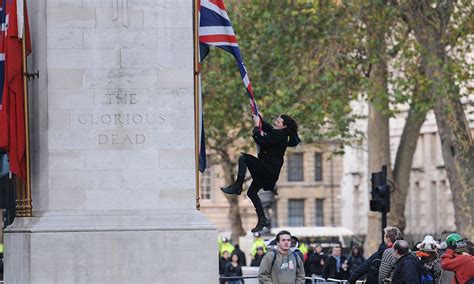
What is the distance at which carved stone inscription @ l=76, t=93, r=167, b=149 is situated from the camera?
71.7 feet

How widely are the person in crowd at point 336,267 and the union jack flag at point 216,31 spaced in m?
11.5

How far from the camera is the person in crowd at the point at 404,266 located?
21.6 m

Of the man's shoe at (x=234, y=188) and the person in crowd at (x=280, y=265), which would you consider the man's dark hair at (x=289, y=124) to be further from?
the person in crowd at (x=280, y=265)

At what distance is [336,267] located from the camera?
112 ft

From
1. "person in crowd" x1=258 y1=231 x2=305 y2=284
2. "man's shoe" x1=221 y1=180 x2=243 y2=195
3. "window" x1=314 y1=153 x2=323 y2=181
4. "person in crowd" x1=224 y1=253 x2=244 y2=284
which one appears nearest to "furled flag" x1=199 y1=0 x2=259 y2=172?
"man's shoe" x1=221 y1=180 x2=243 y2=195

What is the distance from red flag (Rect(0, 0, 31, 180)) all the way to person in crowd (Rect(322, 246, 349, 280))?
13030mm

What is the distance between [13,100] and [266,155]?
11.3ft

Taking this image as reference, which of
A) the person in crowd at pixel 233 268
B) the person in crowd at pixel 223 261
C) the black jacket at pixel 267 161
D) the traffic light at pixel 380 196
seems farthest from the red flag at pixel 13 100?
the person in crowd at pixel 223 261

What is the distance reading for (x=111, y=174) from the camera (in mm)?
21797

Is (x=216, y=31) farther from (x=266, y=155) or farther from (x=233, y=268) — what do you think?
(x=233, y=268)

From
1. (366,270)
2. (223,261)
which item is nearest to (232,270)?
(223,261)

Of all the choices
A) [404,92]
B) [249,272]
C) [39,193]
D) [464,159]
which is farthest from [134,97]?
[404,92]

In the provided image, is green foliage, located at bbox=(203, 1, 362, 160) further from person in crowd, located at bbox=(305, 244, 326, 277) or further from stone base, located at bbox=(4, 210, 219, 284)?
stone base, located at bbox=(4, 210, 219, 284)

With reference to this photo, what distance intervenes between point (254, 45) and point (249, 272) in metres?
13.1
